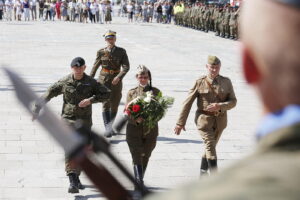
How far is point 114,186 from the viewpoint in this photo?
1.39 metres

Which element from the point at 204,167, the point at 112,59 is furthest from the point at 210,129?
the point at 112,59

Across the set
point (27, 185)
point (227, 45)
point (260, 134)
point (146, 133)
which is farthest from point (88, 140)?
point (227, 45)

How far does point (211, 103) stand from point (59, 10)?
1796 inches

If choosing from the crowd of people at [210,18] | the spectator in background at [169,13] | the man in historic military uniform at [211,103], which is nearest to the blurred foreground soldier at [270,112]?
the man in historic military uniform at [211,103]

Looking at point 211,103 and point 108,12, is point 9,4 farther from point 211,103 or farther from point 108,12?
point 211,103

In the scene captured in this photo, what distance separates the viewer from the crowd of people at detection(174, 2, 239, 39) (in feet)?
123

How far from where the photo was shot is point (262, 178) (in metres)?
0.97

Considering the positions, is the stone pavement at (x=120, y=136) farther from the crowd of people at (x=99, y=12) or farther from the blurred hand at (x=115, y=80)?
the crowd of people at (x=99, y=12)

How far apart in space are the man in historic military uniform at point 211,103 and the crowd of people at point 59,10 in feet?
135

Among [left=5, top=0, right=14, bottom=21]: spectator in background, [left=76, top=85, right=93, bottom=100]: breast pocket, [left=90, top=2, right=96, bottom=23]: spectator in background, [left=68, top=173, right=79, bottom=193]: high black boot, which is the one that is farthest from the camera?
[left=5, top=0, right=14, bottom=21]: spectator in background

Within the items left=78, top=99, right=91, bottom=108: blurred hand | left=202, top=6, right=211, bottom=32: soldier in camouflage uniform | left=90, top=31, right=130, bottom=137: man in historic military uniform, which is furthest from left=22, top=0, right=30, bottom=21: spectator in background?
left=78, top=99, right=91, bottom=108: blurred hand

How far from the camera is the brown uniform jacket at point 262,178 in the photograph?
0.95 metres

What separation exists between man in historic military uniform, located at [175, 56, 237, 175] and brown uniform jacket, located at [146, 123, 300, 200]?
26.1 ft

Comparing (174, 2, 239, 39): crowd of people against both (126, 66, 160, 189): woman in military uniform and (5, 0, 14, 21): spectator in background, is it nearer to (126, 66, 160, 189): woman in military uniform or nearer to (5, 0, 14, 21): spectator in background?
(5, 0, 14, 21): spectator in background
